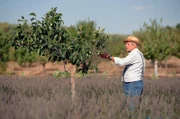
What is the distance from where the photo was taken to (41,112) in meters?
3.08

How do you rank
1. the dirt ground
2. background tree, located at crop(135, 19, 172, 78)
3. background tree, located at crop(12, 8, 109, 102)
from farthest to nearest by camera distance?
1. the dirt ground
2. background tree, located at crop(135, 19, 172, 78)
3. background tree, located at crop(12, 8, 109, 102)

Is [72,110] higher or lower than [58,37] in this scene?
lower

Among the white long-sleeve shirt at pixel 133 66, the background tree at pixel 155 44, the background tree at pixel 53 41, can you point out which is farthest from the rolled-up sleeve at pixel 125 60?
the background tree at pixel 155 44

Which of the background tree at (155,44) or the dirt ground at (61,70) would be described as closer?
the background tree at (155,44)

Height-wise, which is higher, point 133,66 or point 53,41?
point 53,41

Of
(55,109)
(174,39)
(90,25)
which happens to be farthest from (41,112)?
(174,39)

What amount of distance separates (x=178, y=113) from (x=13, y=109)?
285cm

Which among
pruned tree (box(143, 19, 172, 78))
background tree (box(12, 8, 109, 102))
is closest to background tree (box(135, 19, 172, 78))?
pruned tree (box(143, 19, 172, 78))

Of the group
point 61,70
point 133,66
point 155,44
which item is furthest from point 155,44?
point 133,66

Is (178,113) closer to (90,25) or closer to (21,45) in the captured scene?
(21,45)

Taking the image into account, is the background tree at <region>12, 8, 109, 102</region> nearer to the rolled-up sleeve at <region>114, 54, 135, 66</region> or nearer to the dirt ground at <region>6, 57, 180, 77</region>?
the rolled-up sleeve at <region>114, 54, 135, 66</region>

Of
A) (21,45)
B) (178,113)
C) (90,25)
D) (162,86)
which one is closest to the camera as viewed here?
(178,113)

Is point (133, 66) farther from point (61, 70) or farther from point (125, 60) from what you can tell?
point (61, 70)

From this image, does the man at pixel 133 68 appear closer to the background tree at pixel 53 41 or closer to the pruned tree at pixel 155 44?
the background tree at pixel 53 41
